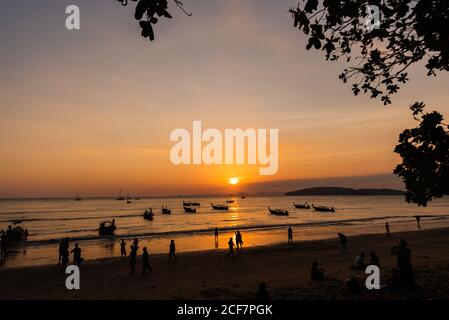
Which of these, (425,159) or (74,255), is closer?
(425,159)

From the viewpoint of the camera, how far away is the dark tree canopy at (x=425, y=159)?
8188mm

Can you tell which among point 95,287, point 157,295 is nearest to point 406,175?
point 157,295

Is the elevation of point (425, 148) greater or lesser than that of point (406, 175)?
greater

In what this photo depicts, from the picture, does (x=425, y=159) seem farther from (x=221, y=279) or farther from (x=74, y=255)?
(x=74, y=255)

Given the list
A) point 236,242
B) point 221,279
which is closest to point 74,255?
point 221,279

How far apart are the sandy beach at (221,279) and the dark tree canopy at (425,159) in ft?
12.4

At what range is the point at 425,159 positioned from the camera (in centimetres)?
873

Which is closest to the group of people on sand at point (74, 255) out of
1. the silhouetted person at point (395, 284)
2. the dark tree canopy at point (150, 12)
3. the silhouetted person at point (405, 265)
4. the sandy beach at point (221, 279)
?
the sandy beach at point (221, 279)

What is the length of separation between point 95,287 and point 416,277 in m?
14.9

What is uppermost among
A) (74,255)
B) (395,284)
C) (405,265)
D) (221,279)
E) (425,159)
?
(425,159)

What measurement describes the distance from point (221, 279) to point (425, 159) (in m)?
12.4

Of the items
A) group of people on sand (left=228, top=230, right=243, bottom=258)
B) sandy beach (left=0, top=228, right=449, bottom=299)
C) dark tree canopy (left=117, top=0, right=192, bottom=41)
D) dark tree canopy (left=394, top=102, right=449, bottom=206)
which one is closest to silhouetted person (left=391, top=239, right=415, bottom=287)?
sandy beach (left=0, top=228, right=449, bottom=299)

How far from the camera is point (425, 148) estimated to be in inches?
339
